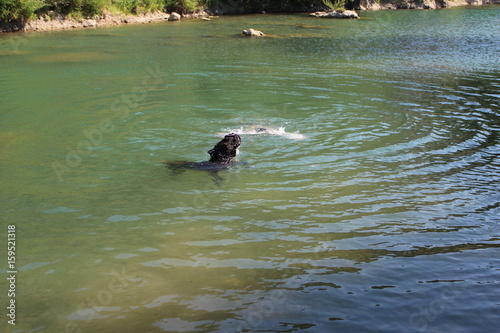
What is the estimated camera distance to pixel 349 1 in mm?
63125

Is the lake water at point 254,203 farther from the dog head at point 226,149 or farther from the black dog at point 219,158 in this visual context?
the dog head at point 226,149

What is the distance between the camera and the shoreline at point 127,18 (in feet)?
135

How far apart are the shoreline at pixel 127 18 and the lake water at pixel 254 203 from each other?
809 inches

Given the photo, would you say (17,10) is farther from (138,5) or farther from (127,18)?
(138,5)

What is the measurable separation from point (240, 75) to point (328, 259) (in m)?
16.7

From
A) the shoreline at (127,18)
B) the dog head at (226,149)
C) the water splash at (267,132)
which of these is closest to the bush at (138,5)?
the shoreline at (127,18)

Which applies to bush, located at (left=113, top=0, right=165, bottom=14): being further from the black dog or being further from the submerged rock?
the black dog

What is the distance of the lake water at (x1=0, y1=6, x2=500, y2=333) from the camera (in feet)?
21.8

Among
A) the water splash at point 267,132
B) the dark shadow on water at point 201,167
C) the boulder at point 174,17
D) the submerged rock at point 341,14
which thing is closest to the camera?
the dark shadow on water at point 201,167

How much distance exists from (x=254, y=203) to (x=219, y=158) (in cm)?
230

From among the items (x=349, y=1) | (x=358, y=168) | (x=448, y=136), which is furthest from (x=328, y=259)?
(x=349, y=1)

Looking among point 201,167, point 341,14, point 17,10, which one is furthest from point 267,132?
point 341,14

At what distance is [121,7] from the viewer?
48312 millimetres

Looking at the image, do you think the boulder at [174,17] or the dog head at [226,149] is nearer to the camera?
the dog head at [226,149]
